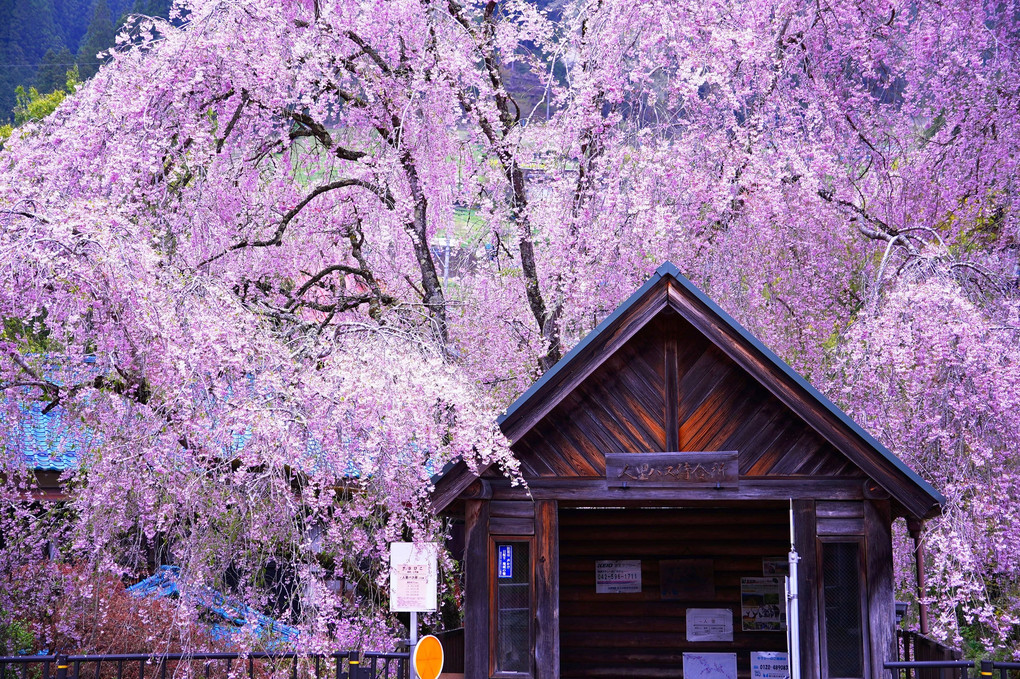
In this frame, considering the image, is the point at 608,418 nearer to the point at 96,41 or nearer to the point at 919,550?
the point at 919,550

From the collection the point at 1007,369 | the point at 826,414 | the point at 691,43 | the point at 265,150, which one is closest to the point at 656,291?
the point at 826,414

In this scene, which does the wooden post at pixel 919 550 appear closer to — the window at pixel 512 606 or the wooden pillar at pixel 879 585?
the wooden pillar at pixel 879 585

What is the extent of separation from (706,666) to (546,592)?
3948 millimetres

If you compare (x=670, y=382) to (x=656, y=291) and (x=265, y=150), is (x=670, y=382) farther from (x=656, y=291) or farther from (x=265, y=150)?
(x=265, y=150)

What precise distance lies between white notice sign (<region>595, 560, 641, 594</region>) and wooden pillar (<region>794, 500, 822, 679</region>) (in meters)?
3.53

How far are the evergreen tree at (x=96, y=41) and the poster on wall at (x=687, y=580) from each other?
1230 inches

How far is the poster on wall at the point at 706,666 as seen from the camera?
11.5 meters

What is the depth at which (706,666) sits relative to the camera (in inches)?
455

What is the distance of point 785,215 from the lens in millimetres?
11461

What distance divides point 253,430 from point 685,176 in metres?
6.01

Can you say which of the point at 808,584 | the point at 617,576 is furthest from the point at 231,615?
the point at 808,584

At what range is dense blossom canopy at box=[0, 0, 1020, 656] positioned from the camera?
821 cm

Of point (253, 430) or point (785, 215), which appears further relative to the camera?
point (785, 215)

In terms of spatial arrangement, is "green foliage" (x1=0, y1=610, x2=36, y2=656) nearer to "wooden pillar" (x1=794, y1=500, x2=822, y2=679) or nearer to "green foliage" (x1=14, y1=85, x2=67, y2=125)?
"wooden pillar" (x1=794, y1=500, x2=822, y2=679)
